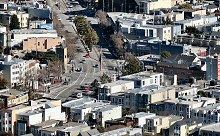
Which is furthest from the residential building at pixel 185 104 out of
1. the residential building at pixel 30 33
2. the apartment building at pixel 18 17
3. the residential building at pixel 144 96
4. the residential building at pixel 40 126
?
the apartment building at pixel 18 17

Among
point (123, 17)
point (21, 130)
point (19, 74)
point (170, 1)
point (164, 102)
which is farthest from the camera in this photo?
point (170, 1)

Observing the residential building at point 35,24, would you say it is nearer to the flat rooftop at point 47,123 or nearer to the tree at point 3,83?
the tree at point 3,83

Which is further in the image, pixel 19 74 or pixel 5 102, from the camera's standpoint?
pixel 19 74

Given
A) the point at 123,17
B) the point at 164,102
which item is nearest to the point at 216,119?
the point at 164,102

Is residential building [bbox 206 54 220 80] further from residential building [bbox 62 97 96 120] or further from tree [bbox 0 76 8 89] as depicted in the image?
tree [bbox 0 76 8 89]

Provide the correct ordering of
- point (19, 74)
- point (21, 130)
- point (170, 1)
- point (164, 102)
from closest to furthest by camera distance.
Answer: point (21, 130) < point (164, 102) < point (19, 74) < point (170, 1)

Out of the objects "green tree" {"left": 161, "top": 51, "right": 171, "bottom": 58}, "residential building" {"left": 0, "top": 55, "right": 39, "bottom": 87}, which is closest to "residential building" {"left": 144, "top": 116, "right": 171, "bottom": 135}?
"residential building" {"left": 0, "top": 55, "right": 39, "bottom": 87}

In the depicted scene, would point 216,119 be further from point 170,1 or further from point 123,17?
point 170,1
